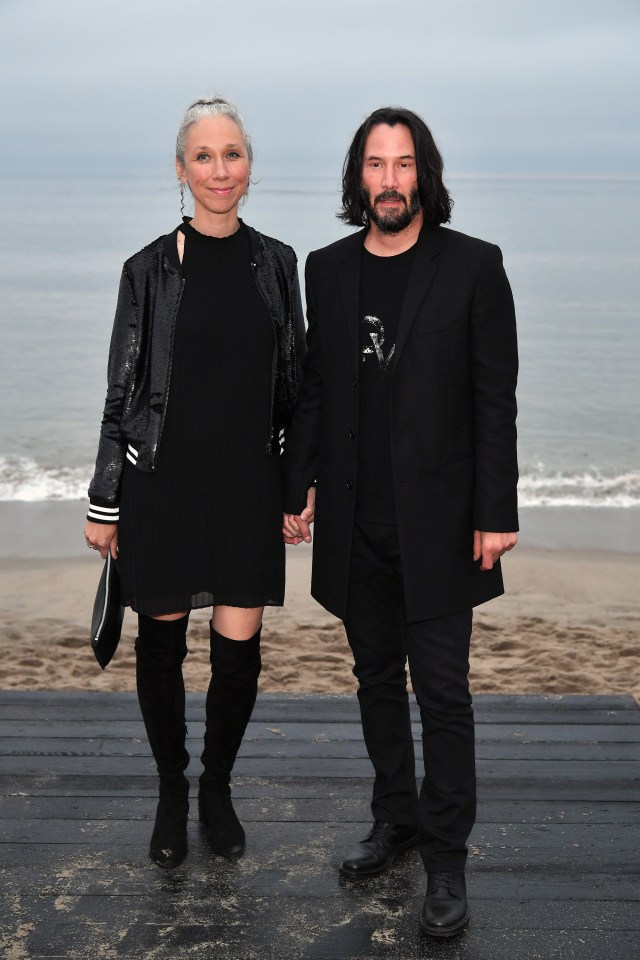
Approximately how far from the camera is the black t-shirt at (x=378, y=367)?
2607 millimetres

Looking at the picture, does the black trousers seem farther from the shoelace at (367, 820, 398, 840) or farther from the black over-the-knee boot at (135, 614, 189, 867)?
the black over-the-knee boot at (135, 614, 189, 867)

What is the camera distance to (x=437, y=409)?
256 centimetres

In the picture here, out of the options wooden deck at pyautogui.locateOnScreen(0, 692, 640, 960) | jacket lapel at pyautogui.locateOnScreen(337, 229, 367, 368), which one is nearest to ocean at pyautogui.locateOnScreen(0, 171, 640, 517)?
wooden deck at pyautogui.locateOnScreen(0, 692, 640, 960)

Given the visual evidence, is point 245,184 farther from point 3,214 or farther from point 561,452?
point 3,214

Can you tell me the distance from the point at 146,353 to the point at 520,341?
16.0 m

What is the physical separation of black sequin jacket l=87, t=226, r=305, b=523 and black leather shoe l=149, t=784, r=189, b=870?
29.3 inches

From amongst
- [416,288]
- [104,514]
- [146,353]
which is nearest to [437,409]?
[416,288]

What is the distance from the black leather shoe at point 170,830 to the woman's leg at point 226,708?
76mm

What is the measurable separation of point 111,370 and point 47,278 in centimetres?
2356

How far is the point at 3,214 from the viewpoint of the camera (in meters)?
45.3

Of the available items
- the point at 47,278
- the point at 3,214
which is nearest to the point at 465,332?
the point at 47,278

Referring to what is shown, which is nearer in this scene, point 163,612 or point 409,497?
point 409,497

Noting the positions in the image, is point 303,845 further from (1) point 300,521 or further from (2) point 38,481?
(2) point 38,481

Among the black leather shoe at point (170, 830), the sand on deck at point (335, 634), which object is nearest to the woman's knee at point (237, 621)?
the black leather shoe at point (170, 830)
